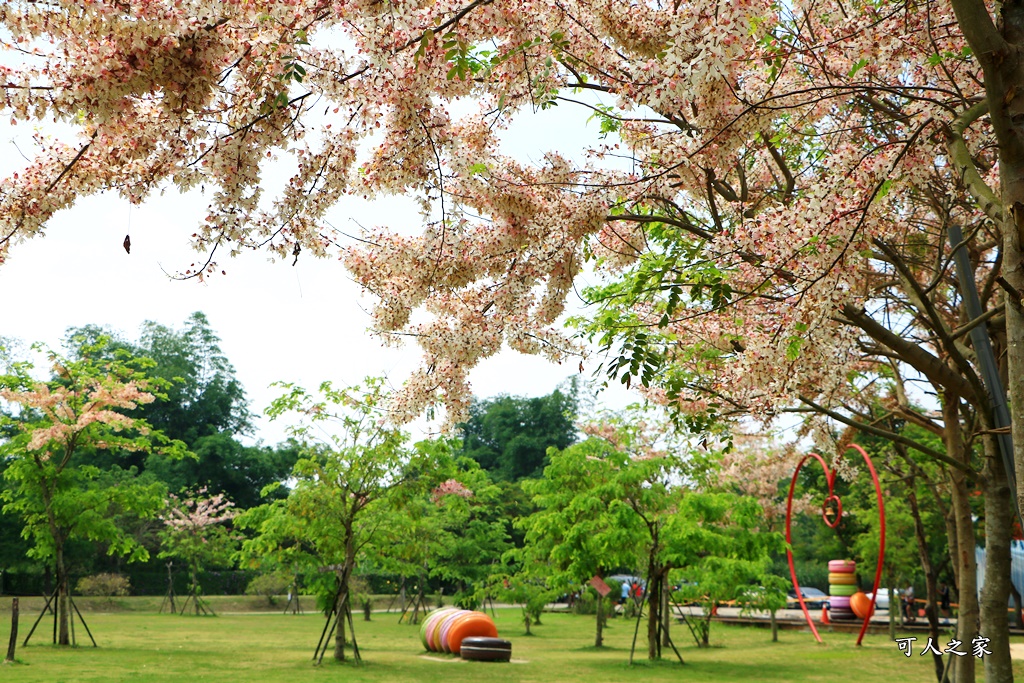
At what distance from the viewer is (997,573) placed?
593cm

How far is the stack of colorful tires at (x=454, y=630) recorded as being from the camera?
1658 cm

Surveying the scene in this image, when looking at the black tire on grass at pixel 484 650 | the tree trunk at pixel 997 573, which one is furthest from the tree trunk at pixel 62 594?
the tree trunk at pixel 997 573

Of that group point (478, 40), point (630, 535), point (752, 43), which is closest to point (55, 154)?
point (478, 40)

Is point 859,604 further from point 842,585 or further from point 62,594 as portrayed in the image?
point 62,594

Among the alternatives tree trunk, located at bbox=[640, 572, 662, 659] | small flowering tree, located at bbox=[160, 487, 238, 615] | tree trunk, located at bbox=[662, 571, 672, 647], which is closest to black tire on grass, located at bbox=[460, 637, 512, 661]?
tree trunk, located at bbox=[640, 572, 662, 659]

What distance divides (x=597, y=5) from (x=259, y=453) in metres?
44.6

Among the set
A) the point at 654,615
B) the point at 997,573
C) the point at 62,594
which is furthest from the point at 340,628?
the point at 997,573

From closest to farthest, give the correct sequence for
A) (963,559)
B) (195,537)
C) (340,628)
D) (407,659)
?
(963,559) → (340,628) → (407,659) → (195,537)

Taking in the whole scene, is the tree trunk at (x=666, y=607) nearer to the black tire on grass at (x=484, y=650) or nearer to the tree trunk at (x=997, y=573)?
the black tire on grass at (x=484, y=650)

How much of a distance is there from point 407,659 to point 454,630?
1.08m

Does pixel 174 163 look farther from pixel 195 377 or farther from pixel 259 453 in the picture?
pixel 195 377

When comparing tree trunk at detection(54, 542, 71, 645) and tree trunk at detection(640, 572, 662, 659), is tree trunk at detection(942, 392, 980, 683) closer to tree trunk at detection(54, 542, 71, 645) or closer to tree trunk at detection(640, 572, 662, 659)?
tree trunk at detection(640, 572, 662, 659)

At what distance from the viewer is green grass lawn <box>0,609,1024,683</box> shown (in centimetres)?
A: 1273

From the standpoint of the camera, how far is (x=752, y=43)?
211 inches
